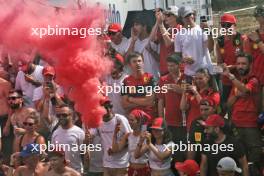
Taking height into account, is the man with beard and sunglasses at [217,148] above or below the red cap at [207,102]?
below

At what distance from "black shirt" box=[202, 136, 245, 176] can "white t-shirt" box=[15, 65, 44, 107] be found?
2747 mm

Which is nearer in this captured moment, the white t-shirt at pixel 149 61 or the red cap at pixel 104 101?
the red cap at pixel 104 101

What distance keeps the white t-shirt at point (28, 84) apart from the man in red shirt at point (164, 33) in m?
1.60

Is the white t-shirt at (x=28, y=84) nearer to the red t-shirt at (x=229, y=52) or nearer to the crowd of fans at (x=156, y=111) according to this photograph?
the crowd of fans at (x=156, y=111)

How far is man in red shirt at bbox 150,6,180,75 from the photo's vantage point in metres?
8.72

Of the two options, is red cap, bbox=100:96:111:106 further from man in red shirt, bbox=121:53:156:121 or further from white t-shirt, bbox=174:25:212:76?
white t-shirt, bbox=174:25:212:76

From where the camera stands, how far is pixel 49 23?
26.3 ft

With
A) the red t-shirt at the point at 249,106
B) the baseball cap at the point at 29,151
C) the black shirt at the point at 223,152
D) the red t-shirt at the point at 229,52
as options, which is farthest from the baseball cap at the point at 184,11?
the baseball cap at the point at 29,151

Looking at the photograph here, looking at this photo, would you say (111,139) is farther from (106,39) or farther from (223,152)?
(106,39)

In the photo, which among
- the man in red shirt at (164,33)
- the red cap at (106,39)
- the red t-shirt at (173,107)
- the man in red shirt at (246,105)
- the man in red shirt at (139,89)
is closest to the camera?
the man in red shirt at (246,105)

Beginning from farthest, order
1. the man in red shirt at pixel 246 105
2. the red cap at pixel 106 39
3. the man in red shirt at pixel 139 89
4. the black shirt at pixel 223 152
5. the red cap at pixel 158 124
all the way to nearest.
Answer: the red cap at pixel 106 39, the man in red shirt at pixel 139 89, the man in red shirt at pixel 246 105, the red cap at pixel 158 124, the black shirt at pixel 223 152

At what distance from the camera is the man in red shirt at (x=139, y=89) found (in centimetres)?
814

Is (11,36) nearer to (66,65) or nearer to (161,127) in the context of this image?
(66,65)

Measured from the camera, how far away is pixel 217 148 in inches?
277
